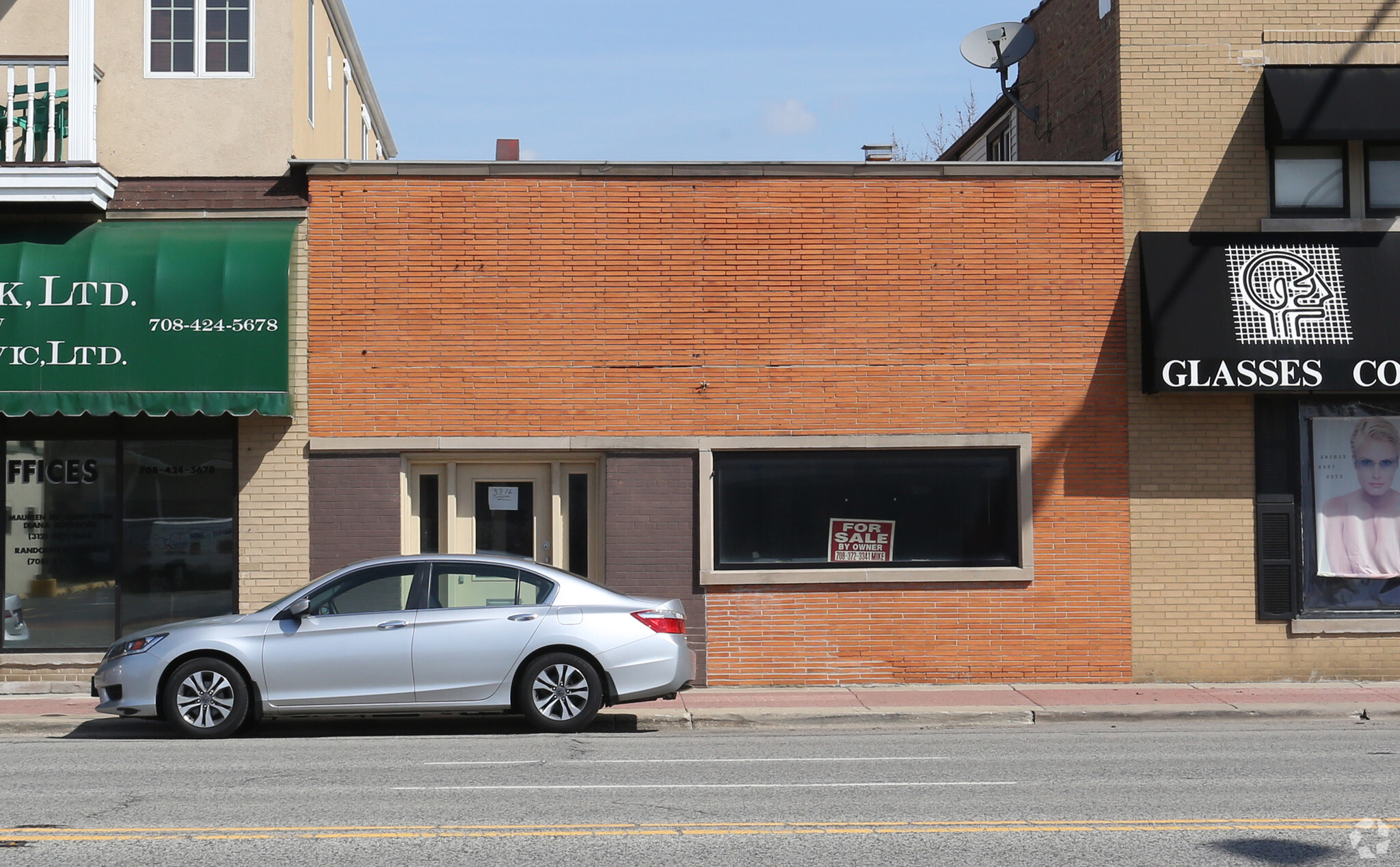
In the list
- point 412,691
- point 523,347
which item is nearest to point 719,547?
point 523,347

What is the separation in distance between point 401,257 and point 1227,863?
415 inches

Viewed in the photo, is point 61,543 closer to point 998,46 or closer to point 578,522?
point 578,522

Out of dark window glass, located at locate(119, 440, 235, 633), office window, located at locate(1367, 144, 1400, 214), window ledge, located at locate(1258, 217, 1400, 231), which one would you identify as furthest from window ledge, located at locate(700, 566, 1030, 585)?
dark window glass, located at locate(119, 440, 235, 633)

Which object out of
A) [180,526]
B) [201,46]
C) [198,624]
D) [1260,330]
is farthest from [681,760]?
[201,46]

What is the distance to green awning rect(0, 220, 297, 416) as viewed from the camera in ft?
43.1

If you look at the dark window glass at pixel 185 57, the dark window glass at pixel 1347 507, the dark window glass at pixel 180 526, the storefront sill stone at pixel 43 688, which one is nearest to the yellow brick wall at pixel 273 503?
the dark window glass at pixel 180 526

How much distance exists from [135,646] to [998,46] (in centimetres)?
1314

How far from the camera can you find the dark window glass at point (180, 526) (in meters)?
13.9

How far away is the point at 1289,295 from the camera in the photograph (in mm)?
13953

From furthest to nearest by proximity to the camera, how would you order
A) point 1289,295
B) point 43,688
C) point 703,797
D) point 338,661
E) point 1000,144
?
point 1000,144 → point 1289,295 → point 43,688 → point 338,661 → point 703,797

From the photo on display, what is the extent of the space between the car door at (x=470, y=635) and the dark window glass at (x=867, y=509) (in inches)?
139

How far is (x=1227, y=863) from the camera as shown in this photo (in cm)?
645

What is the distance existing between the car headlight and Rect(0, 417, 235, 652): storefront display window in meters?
2.75

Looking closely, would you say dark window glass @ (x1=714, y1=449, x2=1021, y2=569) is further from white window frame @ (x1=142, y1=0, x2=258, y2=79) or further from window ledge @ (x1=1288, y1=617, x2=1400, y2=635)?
white window frame @ (x1=142, y1=0, x2=258, y2=79)
